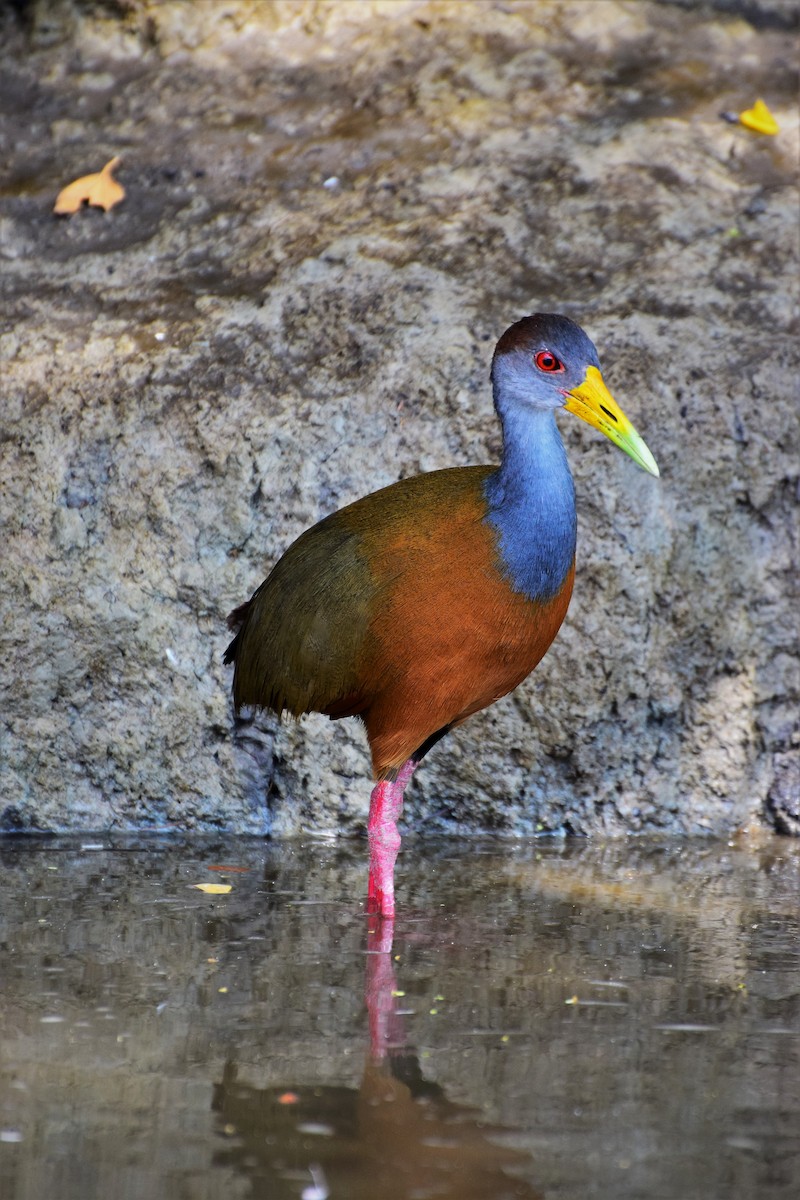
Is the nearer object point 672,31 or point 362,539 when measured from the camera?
point 362,539

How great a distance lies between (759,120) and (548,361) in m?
3.09

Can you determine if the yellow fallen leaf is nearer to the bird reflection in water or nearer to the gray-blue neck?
the gray-blue neck

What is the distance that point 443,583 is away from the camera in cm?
459

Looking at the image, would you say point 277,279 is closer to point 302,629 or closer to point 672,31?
point 302,629

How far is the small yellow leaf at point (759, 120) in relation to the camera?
709cm

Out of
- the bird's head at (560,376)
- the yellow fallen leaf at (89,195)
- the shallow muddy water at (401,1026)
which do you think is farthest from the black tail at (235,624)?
the yellow fallen leaf at (89,195)

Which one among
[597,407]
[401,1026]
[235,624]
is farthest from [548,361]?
[401,1026]

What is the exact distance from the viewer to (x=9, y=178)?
7.25 metres

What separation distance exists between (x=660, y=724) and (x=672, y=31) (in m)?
4.09

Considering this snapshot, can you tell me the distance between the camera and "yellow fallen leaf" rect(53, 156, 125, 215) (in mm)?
6949

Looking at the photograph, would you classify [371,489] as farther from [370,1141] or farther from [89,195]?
[370,1141]

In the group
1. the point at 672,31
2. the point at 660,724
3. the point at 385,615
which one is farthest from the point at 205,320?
the point at 672,31

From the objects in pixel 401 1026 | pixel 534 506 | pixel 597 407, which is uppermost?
pixel 597 407

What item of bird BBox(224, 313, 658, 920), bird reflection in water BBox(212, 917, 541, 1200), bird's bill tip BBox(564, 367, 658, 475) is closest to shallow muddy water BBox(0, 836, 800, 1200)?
bird reflection in water BBox(212, 917, 541, 1200)
